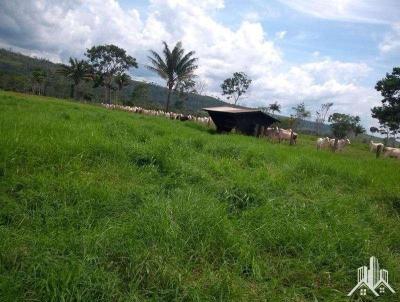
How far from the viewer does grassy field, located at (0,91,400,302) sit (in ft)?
9.87

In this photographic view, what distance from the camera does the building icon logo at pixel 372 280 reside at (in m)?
3.41

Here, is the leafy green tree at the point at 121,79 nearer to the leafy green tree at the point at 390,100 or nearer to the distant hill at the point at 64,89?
the distant hill at the point at 64,89

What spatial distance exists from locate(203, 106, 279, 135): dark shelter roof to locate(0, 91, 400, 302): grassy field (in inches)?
474

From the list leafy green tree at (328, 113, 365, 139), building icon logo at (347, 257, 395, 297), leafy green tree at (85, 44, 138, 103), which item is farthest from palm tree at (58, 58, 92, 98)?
building icon logo at (347, 257, 395, 297)

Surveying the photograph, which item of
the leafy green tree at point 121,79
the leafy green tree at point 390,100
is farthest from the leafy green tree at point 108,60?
the leafy green tree at point 390,100

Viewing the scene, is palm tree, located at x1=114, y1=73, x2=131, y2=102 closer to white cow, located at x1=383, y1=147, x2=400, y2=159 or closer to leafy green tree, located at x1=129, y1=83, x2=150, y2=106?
leafy green tree, located at x1=129, y1=83, x2=150, y2=106

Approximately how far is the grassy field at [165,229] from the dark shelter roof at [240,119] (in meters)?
12.0

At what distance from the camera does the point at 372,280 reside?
357 cm

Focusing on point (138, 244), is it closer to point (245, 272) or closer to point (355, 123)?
point (245, 272)

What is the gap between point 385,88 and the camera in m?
28.8

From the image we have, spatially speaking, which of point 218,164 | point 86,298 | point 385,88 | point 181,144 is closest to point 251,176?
point 218,164

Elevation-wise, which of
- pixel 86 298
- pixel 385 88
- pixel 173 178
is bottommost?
pixel 86 298

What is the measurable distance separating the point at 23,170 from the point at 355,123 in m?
50.5

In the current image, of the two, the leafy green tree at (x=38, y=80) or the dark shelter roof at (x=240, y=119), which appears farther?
the leafy green tree at (x=38, y=80)
